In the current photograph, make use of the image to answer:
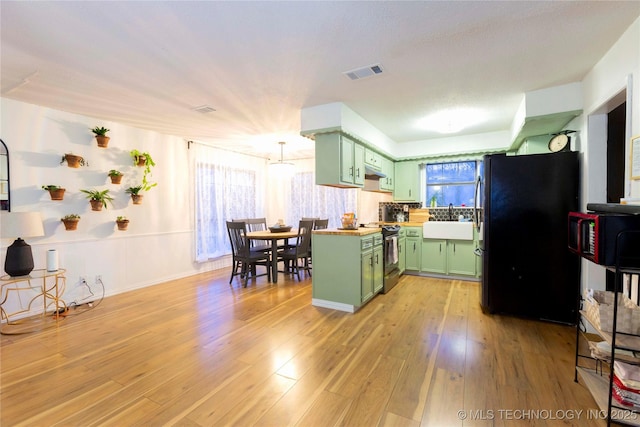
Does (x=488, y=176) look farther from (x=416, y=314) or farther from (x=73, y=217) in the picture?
(x=73, y=217)

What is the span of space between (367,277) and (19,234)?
3633 millimetres

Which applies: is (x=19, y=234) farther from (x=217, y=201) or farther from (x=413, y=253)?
(x=413, y=253)

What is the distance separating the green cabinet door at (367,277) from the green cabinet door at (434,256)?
167 cm

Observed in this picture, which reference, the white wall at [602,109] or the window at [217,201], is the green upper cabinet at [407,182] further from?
the window at [217,201]

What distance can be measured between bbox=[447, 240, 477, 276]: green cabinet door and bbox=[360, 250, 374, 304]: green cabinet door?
1824 mm

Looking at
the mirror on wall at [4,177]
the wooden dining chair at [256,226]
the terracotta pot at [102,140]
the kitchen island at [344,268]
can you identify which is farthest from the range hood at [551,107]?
the mirror on wall at [4,177]

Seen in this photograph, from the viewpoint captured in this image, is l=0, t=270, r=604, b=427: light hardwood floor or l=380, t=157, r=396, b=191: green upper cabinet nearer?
l=0, t=270, r=604, b=427: light hardwood floor

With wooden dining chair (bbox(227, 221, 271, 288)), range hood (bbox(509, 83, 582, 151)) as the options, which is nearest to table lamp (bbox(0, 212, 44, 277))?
wooden dining chair (bbox(227, 221, 271, 288))

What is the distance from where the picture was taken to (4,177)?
3051mm

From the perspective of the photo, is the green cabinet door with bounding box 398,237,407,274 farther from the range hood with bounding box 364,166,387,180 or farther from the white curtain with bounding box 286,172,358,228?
the white curtain with bounding box 286,172,358,228

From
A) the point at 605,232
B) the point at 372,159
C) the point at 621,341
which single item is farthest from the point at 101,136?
the point at 621,341

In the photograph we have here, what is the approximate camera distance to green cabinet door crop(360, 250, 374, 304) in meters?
3.31

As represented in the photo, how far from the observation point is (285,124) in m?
4.12

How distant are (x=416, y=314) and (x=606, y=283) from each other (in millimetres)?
1704
